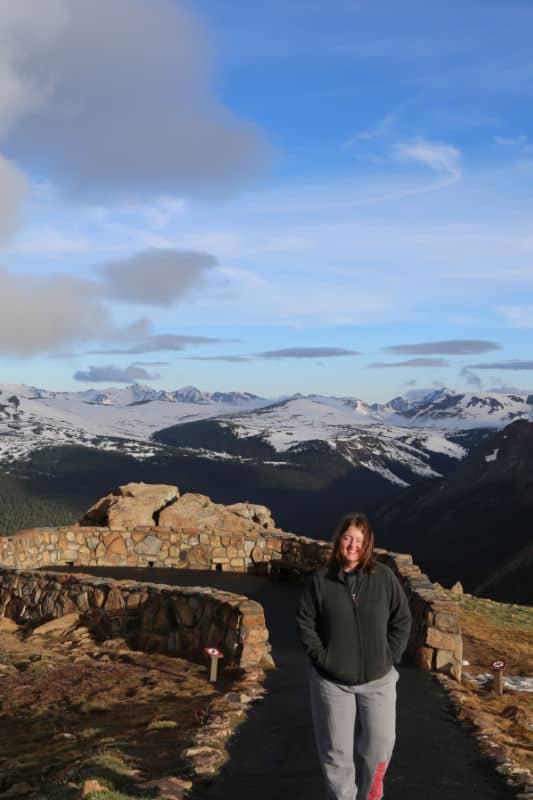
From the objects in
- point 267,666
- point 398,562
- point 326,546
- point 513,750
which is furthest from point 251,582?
point 513,750

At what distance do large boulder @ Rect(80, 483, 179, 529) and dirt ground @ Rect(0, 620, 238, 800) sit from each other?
8.24 metres

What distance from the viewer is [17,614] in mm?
16344

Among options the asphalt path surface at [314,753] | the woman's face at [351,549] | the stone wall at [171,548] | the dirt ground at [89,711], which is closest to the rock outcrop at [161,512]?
the stone wall at [171,548]

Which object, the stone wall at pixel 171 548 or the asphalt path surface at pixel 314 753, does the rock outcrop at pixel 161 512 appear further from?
the asphalt path surface at pixel 314 753

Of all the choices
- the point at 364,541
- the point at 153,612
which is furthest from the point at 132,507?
the point at 364,541

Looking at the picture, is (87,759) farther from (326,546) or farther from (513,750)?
(326,546)

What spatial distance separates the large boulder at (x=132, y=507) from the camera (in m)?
22.9

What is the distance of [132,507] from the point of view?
914 inches

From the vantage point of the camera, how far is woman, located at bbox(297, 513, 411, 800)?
6.09m

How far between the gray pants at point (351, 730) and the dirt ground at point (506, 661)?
2.60m

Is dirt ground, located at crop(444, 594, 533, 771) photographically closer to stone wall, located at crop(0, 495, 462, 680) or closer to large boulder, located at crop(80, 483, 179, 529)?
stone wall, located at crop(0, 495, 462, 680)

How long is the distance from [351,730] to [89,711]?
5220 mm

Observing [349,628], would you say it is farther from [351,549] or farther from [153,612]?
[153,612]

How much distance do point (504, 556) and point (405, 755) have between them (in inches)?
6186
